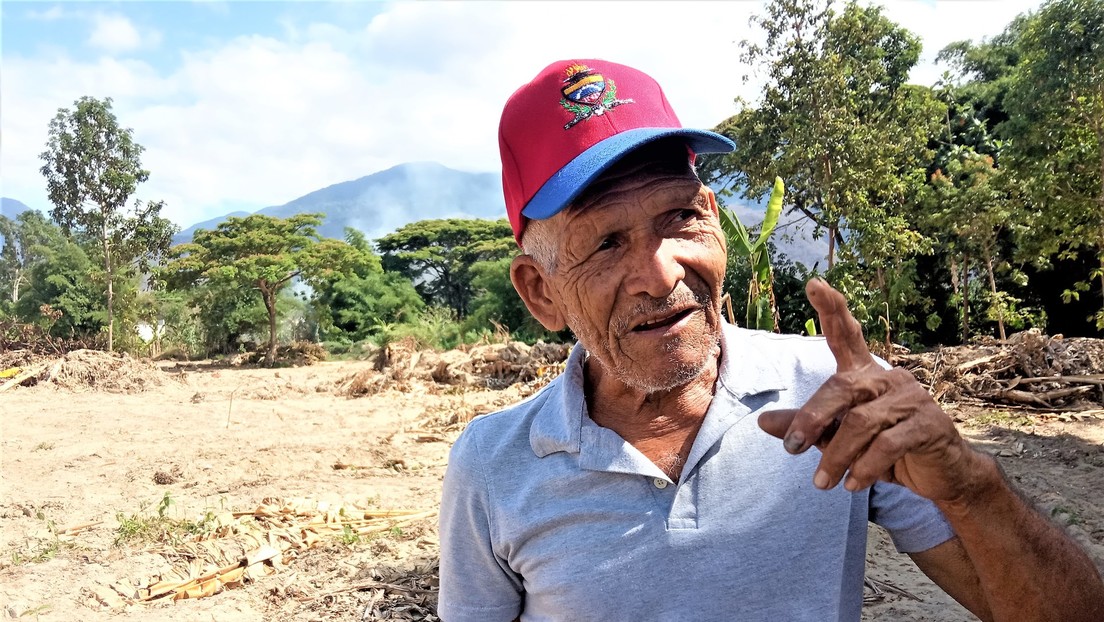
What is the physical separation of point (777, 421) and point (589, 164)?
0.54 meters

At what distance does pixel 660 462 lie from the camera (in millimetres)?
1341

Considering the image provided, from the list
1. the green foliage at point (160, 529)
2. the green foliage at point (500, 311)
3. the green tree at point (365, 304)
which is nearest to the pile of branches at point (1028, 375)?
the green foliage at point (160, 529)

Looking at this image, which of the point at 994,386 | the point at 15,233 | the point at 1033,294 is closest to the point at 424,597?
the point at 994,386

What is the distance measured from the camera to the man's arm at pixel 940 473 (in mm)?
898

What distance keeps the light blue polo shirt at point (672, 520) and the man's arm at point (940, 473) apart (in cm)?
10

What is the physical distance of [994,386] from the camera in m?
8.35

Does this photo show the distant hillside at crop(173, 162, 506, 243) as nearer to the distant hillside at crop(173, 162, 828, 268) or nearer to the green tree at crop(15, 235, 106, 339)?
the distant hillside at crop(173, 162, 828, 268)

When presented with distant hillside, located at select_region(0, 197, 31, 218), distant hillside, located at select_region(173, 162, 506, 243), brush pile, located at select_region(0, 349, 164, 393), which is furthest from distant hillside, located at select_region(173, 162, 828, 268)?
brush pile, located at select_region(0, 349, 164, 393)

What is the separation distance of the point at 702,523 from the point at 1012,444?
6.51 metres

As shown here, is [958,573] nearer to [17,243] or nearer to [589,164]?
[589,164]

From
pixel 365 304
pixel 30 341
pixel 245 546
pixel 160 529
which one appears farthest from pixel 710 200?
pixel 365 304

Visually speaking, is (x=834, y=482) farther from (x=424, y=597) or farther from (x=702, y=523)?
(x=424, y=597)

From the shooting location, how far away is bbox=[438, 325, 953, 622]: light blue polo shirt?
3.82 ft

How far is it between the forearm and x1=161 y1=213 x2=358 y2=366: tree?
58.4 feet
